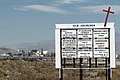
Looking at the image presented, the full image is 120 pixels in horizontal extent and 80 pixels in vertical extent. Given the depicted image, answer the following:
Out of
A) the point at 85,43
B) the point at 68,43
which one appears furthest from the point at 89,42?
the point at 68,43

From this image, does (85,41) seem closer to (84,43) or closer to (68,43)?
(84,43)

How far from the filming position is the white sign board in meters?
20.3

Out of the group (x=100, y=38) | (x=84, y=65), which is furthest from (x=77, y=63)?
(x=100, y=38)

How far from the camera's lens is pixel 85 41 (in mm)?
20672

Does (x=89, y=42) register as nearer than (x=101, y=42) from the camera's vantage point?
No

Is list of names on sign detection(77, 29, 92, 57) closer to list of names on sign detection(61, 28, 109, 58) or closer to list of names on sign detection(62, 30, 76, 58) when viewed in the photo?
list of names on sign detection(61, 28, 109, 58)

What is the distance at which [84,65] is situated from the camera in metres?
21.5

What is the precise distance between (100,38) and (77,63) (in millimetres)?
3120

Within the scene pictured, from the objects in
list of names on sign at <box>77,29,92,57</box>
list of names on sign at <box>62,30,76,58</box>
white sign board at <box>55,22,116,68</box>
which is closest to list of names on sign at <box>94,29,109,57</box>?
white sign board at <box>55,22,116,68</box>

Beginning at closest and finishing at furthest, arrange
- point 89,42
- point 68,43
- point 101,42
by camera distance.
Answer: point 101,42
point 89,42
point 68,43

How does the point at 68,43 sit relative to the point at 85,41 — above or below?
below

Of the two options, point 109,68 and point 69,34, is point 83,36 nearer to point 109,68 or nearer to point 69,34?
point 69,34

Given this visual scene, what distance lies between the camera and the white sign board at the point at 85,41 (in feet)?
66.7

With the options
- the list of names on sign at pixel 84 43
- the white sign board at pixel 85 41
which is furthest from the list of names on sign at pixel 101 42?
the list of names on sign at pixel 84 43
